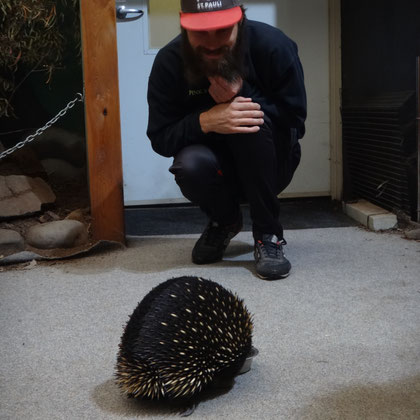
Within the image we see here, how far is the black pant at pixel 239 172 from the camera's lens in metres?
2.79

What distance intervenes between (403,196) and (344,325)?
56.0 inches

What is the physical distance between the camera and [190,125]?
2801 millimetres

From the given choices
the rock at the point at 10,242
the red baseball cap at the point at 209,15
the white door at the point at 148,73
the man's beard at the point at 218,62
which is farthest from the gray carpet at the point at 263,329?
the red baseball cap at the point at 209,15

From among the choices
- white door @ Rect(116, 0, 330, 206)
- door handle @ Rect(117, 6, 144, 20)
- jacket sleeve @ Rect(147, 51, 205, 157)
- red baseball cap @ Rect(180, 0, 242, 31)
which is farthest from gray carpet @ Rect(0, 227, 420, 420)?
door handle @ Rect(117, 6, 144, 20)

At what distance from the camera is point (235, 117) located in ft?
8.77

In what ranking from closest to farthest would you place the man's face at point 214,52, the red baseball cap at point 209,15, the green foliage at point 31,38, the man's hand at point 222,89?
1. the red baseball cap at point 209,15
2. the man's face at point 214,52
3. the man's hand at point 222,89
4. the green foliage at point 31,38

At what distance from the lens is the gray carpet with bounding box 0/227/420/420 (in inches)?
70.4

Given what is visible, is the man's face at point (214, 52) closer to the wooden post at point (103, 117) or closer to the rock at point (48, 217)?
the wooden post at point (103, 117)

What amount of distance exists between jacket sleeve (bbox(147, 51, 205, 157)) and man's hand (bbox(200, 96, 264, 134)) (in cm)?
8

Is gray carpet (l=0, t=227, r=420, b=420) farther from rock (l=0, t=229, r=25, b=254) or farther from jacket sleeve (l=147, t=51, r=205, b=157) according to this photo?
jacket sleeve (l=147, t=51, r=205, b=157)

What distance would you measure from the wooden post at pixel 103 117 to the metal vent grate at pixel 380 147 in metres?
1.38

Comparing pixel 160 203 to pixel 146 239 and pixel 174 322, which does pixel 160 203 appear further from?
pixel 174 322

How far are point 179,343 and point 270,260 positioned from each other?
1183mm

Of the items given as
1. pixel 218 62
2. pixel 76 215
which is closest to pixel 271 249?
pixel 218 62
